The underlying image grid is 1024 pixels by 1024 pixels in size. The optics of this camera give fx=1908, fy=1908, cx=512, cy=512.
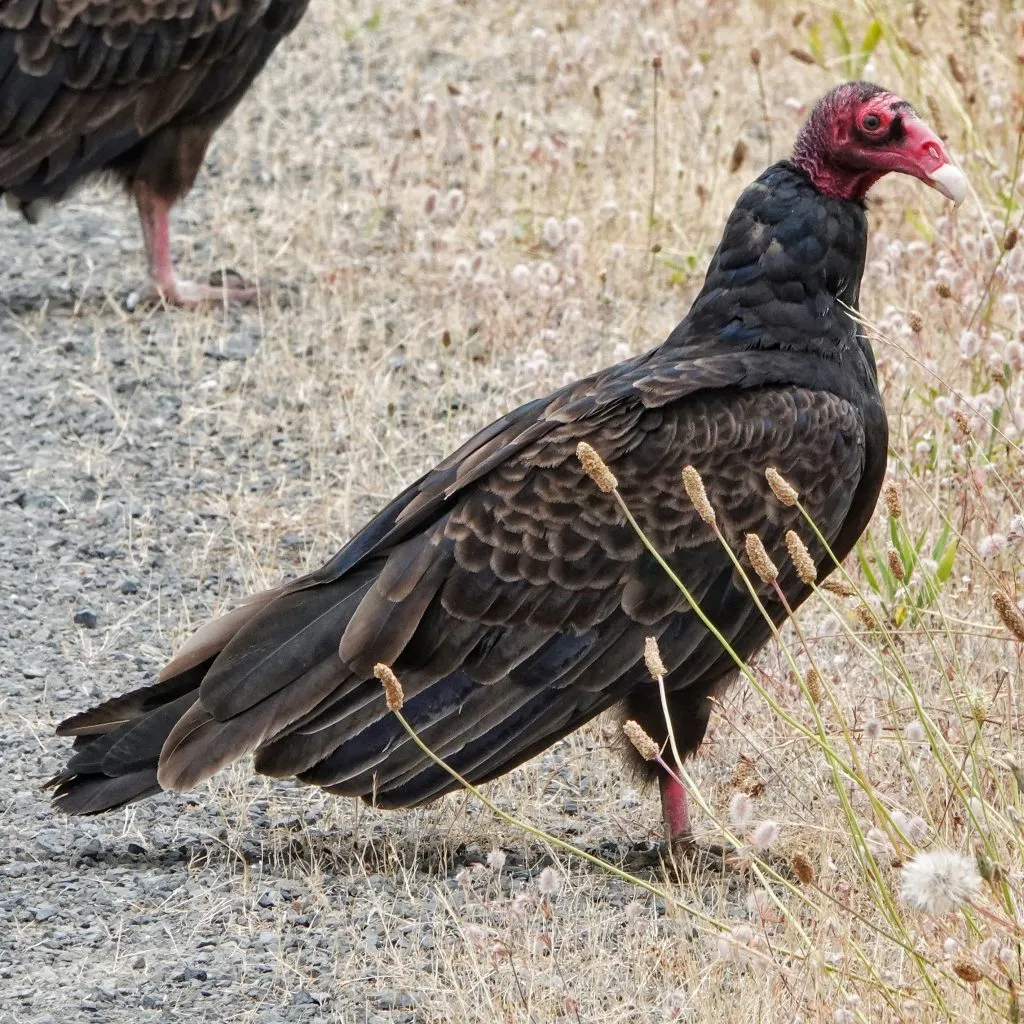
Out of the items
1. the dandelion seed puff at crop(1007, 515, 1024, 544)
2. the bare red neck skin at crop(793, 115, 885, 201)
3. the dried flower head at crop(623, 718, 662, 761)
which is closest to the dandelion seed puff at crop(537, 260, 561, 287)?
the bare red neck skin at crop(793, 115, 885, 201)

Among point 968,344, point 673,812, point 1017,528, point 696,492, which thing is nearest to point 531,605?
point 673,812

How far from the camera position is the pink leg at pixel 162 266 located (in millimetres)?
6660

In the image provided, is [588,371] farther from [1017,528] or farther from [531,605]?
[1017,528]

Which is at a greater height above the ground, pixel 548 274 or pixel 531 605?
pixel 531 605

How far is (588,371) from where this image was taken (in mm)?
6070

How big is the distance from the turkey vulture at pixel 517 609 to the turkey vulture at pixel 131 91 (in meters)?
2.93

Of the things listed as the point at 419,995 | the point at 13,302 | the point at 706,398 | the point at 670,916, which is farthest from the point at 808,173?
the point at 13,302

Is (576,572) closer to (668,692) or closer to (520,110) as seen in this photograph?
(668,692)

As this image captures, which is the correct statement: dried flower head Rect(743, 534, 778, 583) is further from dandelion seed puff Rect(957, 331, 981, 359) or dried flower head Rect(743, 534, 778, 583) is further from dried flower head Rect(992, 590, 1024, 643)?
dandelion seed puff Rect(957, 331, 981, 359)

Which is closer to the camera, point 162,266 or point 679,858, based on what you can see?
point 679,858

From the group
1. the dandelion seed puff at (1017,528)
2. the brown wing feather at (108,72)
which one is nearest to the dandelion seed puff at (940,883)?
the dandelion seed puff at (1017,528)

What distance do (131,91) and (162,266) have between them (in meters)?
0.61

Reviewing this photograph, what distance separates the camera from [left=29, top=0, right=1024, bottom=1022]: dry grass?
329 centimetres

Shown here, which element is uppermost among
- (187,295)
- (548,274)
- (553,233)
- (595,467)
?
(595,467)
